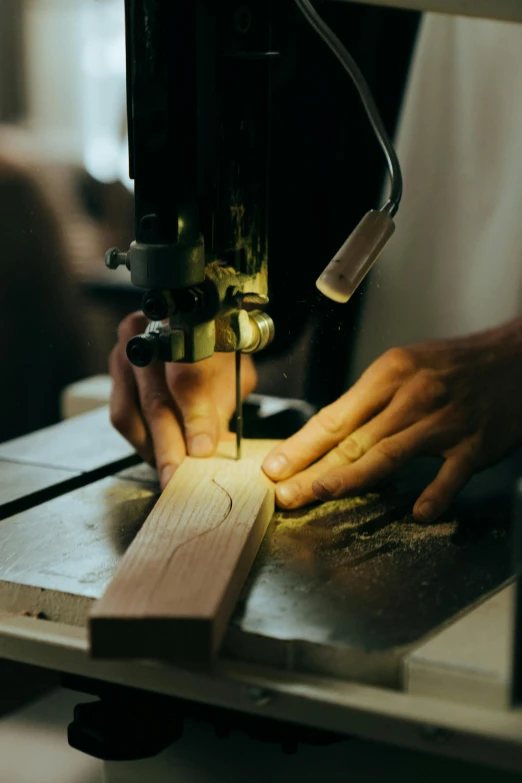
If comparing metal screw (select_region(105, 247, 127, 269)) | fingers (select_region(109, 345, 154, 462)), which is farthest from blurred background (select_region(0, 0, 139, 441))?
metal screw (select_region(105, 247, 127, 269))

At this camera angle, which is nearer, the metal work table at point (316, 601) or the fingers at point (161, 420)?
the metal work table at point (316, 601)

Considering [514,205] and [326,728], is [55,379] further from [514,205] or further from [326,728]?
[326,728]

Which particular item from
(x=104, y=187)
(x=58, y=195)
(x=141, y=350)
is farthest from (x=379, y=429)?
(x=58, y=195)

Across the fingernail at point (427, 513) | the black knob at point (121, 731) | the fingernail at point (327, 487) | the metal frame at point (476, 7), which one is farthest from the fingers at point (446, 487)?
the metal frame at point (476, 7)

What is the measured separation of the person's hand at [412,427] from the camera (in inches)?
46.4

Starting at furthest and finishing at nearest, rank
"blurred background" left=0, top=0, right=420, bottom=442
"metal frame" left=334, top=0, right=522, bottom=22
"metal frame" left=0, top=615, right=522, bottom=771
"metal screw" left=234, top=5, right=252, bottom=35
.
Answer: "blurred background" left=0, top=0, right=420, bottom=442 < "metal screw" left=234, top=5, right=252, bottom=35 < "metal frame" left=334, top=0, right=522, bottom=22 < "metal frame" left=0, top=615, right=522, bottom=771

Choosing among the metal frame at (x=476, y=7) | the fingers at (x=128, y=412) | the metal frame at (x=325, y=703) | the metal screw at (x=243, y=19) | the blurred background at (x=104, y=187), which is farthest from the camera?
the fingers at (x=128, y=412)

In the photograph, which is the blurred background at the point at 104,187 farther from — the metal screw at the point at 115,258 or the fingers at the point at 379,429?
the metal screw at the point at 115,258

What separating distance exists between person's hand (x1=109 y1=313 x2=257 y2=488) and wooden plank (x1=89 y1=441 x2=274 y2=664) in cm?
5

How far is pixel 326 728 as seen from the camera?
2.69ft

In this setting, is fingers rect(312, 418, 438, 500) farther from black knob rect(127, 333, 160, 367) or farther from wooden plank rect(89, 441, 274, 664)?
black knob rect(127, 333, 160, 367)

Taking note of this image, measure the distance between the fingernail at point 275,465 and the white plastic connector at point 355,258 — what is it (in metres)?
0.31

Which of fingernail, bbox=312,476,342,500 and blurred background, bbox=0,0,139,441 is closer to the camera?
fingernail, bbox=312,476,342,500

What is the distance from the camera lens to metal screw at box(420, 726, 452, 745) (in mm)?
781
